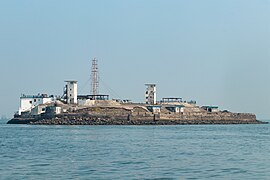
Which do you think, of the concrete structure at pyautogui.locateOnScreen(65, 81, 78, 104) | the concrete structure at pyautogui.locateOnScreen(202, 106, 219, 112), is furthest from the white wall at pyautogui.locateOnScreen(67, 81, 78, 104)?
the concrete structure at pyautogui.locateOnScreen(202, 106, 219, 112)

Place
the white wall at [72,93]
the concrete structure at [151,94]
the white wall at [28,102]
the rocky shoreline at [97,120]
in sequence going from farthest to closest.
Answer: the concrete structure at [151,94], the white wall at [28,102], the white wall at [72,93], the rocky shoreline at [97,120]

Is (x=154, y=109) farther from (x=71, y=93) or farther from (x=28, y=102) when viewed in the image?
(x=28, y=102)

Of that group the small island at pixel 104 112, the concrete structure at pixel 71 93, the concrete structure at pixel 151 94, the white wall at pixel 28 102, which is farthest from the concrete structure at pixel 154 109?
the white wall at pixel 28 102

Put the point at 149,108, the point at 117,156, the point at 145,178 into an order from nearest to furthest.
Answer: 1. the point at 145,178
2. the point at 117,156
3. the point at 149,108

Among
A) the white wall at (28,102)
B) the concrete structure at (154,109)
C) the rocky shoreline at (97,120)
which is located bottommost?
the rocky shoreline at (97,120)

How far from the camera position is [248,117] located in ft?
359

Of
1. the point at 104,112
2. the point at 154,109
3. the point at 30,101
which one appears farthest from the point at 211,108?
the point at 30,101

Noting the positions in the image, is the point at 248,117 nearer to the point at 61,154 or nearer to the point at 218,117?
the point at 218,117

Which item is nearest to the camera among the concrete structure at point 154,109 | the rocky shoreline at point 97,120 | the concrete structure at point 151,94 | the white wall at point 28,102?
the rocky shoreline at point 97,120

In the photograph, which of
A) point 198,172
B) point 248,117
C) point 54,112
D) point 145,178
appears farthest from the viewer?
point 248,117

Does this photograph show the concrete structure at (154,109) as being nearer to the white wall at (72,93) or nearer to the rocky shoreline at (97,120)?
the rocky shoreline at (97,120)

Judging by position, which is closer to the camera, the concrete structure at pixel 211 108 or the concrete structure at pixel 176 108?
the concrete structure at pixel 176 108

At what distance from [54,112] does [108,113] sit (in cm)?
851

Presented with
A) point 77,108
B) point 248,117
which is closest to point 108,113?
point 77,108
